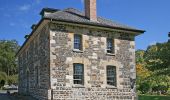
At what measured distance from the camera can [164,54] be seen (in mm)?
19984

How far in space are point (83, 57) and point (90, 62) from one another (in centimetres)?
75

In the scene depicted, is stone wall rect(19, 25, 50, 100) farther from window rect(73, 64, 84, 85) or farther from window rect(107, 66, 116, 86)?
window rect(107, 66, 116, 86)

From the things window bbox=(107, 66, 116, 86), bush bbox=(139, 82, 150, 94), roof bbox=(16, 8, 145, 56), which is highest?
roof bbox=(16, 8, 145, 56)

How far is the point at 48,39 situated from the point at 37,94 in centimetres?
614

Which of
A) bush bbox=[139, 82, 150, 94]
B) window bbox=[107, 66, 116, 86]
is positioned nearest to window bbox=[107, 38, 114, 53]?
window bbox=[107, 66, 116, 86]

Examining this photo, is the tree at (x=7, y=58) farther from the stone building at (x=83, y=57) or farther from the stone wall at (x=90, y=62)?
the stone wall at (x=90, y=62)

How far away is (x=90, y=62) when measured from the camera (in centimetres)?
2342

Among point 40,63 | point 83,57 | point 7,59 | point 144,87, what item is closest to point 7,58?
point 7,59

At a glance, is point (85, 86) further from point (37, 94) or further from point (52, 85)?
point (37, 94)

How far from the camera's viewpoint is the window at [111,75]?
24.4 m

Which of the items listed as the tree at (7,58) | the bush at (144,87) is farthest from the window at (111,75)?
the tree at (7,58)

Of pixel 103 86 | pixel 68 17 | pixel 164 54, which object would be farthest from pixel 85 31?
pixel 164 54

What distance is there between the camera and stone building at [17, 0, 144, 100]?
2200 centimetres

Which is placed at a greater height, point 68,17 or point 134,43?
point 68,17
